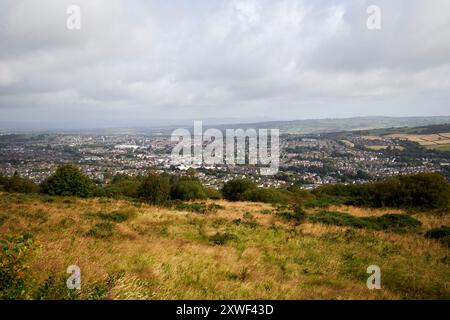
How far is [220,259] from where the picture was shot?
321 inches

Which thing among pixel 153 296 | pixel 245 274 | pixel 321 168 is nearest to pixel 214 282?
pixel 245 274

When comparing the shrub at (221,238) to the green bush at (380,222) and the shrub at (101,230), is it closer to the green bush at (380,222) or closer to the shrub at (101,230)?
the shrub at (101,230)

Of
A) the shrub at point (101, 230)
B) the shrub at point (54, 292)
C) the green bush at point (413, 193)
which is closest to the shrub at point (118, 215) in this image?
the shrub at point (101, 230)

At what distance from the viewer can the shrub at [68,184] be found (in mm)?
27352

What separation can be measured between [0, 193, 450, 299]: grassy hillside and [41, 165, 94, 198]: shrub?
1522 cm

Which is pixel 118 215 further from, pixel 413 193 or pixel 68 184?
pixel 413 193

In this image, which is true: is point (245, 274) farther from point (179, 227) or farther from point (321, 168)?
point (321, 168)

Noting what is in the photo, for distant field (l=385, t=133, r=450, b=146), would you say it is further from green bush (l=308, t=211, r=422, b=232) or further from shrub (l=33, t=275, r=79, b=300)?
shrub (l=33, t=275, r=79, b=300)

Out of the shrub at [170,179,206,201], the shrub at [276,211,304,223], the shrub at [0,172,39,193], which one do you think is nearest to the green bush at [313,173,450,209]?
the shrub at [276,211,304,223]

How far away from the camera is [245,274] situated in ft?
22.9

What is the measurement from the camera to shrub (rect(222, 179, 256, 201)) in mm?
34403

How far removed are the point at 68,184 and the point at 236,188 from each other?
17.5m

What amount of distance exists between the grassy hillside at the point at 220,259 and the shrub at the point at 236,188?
20449mm

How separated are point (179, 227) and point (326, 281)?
6.88 metres
